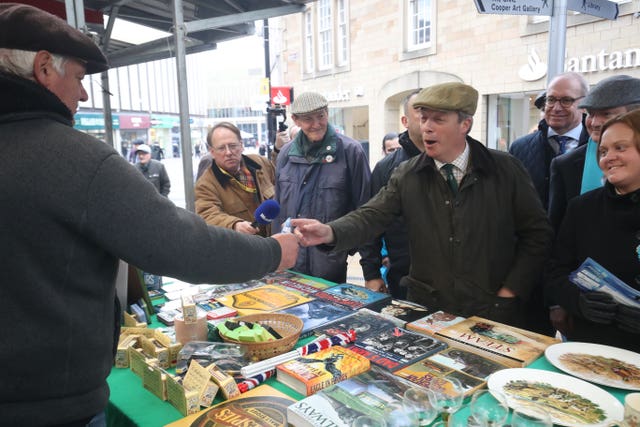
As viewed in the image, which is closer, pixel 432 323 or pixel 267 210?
pixel 432 323

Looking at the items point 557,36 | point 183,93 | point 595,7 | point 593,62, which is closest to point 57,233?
point 183,93

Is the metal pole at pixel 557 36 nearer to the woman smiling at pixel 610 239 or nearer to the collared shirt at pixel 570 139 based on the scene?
the collared shirt at pixel 570 139

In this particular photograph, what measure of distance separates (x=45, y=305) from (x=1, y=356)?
15cm

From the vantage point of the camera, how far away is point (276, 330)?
6.27 feet

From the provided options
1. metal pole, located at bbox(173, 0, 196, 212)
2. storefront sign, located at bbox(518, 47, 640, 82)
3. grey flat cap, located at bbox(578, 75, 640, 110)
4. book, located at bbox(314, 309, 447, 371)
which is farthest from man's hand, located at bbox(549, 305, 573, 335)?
storefront sign, located at bbox(518, 47, 640, 82)

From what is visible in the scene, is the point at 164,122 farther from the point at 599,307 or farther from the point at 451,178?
the point at 599,307

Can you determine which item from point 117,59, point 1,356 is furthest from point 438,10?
point 1,356

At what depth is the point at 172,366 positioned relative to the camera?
172 cm

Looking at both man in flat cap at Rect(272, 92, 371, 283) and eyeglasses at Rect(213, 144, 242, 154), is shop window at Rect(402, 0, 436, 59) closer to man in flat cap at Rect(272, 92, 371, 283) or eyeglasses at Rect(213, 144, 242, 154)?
man in flat cap at Rect(272, 92, 371, 283)

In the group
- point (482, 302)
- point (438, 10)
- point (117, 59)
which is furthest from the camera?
point (438, 10)

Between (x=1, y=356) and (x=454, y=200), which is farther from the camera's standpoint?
(x=454, y=200)

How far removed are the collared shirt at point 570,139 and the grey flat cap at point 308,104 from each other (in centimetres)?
160

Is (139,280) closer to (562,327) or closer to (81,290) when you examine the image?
(81,290)

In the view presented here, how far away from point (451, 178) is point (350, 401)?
4.24 feet
